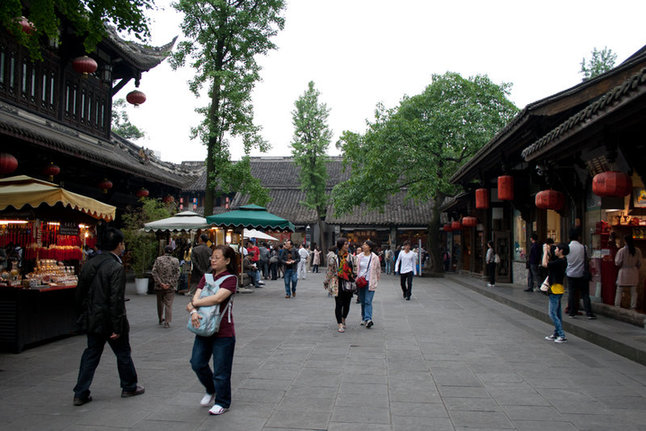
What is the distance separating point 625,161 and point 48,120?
12707mm

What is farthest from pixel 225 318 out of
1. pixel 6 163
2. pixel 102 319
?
pixel 6 163

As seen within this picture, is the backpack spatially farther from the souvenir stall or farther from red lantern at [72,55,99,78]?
red lantern at [72,55,99,78]

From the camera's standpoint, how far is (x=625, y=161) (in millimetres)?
7855

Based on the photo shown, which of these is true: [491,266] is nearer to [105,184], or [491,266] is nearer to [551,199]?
[551,199]

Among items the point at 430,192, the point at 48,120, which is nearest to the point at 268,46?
the point at 48,120

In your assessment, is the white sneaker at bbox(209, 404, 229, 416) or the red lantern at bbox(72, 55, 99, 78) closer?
the white sneaker at bbox(209, 404, 229, 416)

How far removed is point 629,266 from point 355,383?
5838 mm

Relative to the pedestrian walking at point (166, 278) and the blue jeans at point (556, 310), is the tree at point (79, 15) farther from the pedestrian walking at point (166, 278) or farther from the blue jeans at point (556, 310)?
the blue jeans at point (556, 310)

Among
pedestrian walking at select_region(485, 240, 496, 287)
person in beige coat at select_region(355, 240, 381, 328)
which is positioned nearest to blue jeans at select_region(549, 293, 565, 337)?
person in beige coat at select_region(355, 240, 381, 328)

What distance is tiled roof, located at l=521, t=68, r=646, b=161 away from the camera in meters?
5.19

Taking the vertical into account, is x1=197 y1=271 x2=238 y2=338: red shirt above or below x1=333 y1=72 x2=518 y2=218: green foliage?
below

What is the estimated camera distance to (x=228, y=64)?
55.7ft

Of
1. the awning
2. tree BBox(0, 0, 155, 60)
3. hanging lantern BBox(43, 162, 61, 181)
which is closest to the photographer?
tree BBox(0, 0, 155, 60)

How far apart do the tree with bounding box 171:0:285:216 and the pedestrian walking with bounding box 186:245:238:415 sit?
1240 cm
